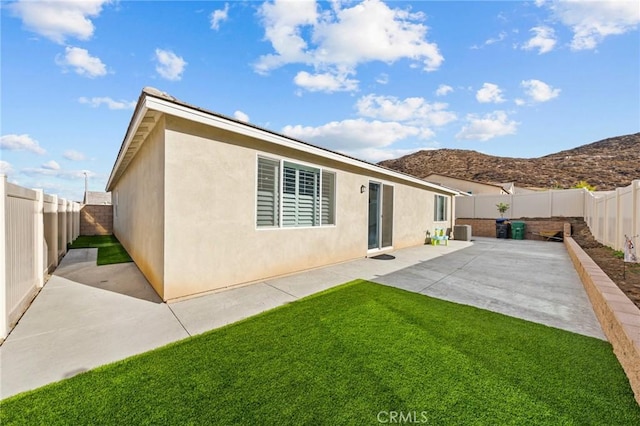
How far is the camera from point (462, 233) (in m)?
15.0

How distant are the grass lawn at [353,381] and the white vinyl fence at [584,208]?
543 cm

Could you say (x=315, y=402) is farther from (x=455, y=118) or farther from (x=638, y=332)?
(x=455, y=118)

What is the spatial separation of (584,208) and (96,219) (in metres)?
30.6

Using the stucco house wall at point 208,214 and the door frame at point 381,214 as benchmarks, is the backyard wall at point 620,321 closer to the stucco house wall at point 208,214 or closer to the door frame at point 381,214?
the stucco house wall at point 208,214

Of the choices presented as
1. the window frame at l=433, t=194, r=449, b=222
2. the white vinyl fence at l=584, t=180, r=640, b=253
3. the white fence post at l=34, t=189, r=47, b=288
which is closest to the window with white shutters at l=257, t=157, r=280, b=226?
the white fence post at l=34, t=189, r=47, b=288

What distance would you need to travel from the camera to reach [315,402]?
211cm

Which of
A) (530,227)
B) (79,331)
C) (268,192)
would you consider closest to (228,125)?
(268,192)

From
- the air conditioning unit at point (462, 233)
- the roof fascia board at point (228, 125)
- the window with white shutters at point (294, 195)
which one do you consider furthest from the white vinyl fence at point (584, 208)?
the window with white shutters at point (294, 195)

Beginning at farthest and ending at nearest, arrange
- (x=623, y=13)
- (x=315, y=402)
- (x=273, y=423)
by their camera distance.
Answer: (x=623, y=13), (x=315, y=402), (x=273, y=423)

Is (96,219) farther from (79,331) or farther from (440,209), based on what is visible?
(440,209)

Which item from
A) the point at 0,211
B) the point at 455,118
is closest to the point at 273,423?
the point at 0,211

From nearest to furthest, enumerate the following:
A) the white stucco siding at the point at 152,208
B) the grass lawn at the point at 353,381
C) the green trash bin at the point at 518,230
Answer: the grass lawn at the point at 353,381 < the white stucco siding at the point at 152,208 < the green trash bin at the point at 518,230

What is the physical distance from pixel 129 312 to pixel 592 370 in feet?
19.2

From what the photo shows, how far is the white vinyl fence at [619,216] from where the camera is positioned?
226 inches
